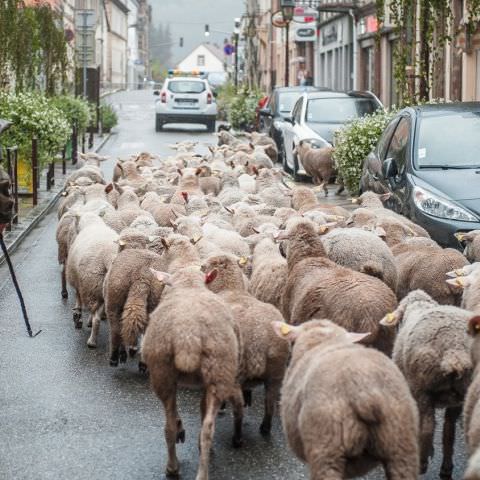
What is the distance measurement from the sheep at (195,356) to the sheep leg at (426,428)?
1.01m

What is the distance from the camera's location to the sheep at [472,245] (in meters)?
8.91

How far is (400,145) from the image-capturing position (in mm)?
12305

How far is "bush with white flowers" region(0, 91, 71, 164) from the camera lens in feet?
61.7

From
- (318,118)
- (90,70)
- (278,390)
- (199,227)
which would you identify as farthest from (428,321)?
(90,70)

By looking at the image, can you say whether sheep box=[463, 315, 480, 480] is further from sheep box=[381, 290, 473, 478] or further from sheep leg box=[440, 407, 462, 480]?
sheep leg box=[440, 407, 462, 480]

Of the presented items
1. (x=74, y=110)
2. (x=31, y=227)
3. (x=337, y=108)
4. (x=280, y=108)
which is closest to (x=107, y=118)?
(x=74, y=110)

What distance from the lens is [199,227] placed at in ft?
32.9

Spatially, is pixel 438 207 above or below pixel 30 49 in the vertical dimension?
below

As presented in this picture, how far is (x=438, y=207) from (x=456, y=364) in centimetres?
516

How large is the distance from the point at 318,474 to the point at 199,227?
5.37 metres

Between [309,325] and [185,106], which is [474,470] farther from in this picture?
[185,106]

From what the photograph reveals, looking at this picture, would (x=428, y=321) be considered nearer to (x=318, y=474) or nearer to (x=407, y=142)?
(x=318, y=474)

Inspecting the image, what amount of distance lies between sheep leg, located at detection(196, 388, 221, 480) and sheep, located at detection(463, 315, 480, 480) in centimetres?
129

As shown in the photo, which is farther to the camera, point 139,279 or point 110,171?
point 110,171
